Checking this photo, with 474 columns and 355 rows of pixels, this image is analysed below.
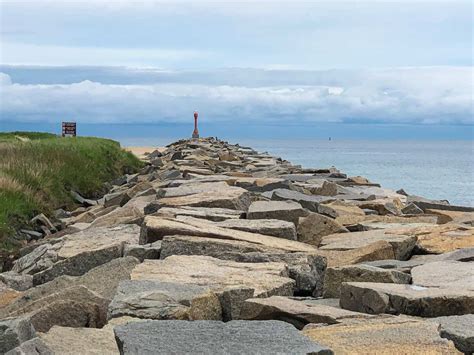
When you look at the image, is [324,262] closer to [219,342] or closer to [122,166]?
[219,342]

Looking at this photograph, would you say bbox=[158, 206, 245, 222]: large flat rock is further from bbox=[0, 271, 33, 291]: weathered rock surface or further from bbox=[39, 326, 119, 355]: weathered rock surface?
bbox=[39, 326, 119, 355]: weathered rock surface

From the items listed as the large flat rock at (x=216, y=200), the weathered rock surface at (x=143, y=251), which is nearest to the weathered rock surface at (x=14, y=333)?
the weathered rock surface at (x=143, y=251)

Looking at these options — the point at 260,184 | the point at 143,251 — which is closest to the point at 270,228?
the point at 143,251

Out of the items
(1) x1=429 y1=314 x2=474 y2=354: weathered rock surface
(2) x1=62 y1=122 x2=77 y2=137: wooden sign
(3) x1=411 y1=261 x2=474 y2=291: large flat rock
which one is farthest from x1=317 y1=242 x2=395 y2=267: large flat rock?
(2) x1=62 y1=122 x2=77 y2=137: wooden sign

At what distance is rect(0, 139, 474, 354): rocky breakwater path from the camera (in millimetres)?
2531

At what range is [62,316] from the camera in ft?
9.82

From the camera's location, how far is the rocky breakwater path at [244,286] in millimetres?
2531

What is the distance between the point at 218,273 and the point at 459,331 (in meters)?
1.27

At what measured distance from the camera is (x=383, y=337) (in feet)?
8.46

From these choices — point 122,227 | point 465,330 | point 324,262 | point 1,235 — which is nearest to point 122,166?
point 1,235

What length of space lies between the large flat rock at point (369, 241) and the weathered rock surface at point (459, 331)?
1.55 m

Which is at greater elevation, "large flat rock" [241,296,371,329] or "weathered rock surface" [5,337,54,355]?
"large flat rock" [241,296,371,329]

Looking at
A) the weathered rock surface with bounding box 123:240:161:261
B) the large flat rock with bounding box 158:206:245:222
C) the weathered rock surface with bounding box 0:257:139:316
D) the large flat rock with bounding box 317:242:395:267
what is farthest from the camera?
Result: the large flat rock with bounding box 158:206:245:222

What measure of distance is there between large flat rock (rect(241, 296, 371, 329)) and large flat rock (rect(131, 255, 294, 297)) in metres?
0.22
